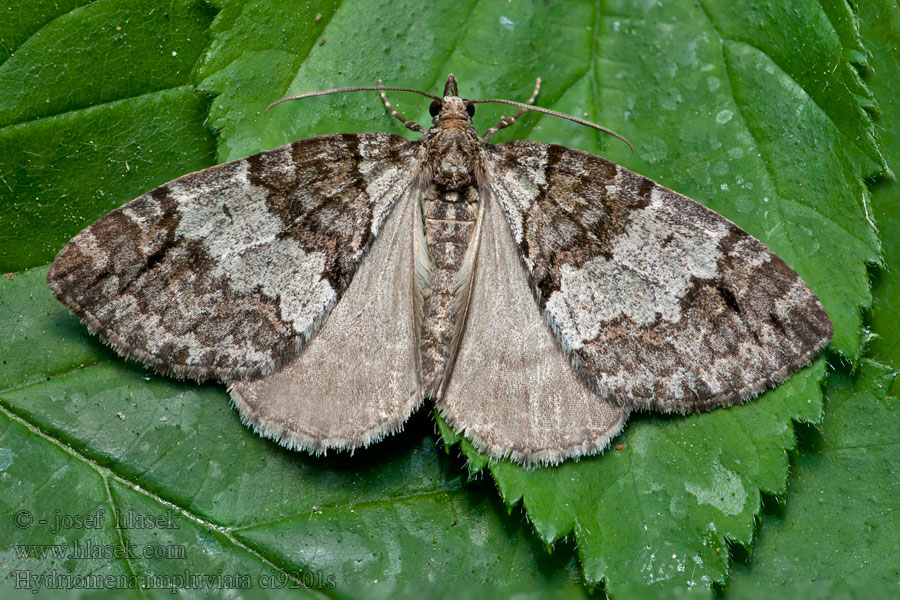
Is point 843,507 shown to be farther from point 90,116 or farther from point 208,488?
point 90,116

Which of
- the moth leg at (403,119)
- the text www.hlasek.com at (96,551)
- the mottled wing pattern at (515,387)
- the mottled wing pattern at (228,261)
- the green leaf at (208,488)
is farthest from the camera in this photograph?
the moth leg at (403,119)

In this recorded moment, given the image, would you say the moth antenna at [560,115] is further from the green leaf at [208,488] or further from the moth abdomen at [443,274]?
the green leaf at [208,488]

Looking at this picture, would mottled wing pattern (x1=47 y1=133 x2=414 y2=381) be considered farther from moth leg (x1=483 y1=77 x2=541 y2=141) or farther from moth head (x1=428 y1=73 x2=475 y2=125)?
moth leg (x1=483 y1=77 x2=541 y2=141)

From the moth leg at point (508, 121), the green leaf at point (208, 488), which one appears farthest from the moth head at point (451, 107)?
the green leaf at point (208, 488)

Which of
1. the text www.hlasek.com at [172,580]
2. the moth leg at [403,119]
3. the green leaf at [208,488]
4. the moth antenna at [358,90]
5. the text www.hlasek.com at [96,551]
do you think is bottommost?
the text www.hlasek.com at [172,580]

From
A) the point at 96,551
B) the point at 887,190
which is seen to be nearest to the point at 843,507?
the point at 887,190

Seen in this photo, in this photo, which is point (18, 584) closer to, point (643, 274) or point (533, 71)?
point (643, 274)

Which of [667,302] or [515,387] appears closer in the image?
[667,302]
